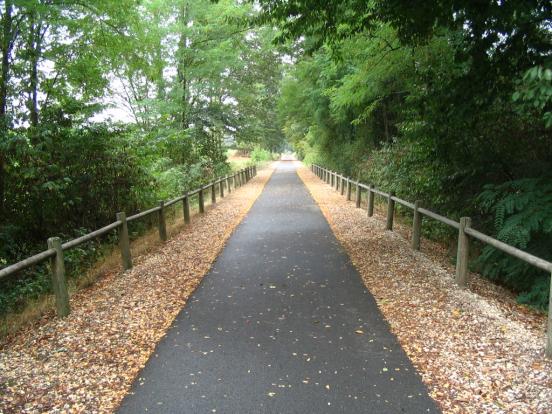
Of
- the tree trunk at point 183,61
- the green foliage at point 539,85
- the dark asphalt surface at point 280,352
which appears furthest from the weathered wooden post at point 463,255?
the tree trunk at point 183,61

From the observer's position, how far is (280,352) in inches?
160

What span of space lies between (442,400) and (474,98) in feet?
14.3

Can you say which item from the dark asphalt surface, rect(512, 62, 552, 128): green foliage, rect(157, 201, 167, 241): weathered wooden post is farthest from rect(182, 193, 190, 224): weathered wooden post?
rect(512, 62, 552, 128): green foliage

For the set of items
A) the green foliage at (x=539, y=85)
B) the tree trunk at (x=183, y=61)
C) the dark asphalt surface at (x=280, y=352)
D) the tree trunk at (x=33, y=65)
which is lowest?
the dark asphalt surface at (x=280, y=352)

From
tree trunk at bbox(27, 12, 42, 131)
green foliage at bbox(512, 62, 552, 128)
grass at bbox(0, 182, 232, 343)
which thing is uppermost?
tree trunk at bbox(27, 12, 42, 131)

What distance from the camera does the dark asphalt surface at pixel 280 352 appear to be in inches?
129

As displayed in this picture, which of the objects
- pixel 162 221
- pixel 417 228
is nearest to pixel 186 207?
pixel 162 221

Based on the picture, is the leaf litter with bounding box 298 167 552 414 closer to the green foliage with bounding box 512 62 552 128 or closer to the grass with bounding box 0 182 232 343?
the green foliage with bounding box 512 62 552 128

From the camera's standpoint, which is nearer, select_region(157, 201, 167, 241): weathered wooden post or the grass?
the grass

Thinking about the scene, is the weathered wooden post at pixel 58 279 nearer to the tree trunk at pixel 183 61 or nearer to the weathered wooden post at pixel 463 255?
the weathered wooden post at pixel 463 255

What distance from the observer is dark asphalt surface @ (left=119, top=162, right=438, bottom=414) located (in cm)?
328

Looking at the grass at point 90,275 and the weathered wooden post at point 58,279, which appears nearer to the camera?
the weathered wooden post at point 58,279

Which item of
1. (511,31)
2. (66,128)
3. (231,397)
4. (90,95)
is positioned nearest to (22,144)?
(66,128)

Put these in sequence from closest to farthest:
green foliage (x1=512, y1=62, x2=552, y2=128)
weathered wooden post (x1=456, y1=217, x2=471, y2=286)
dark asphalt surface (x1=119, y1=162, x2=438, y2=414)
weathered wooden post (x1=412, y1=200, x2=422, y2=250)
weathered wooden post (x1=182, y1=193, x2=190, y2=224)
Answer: dark asphalt surface (x1=119, y1=162, x2=438, y2=414)
green foliage (x1=512, y1=62, x2=552, y2=128)
weathered wooden post (x1=456, y1=217, x2=471, y2=286)
weathered wooden post (x1=412, y1=200, x2=422, y2=250)
weathered wooden post (x1=182, y1=193, x2=190, y2=224)
